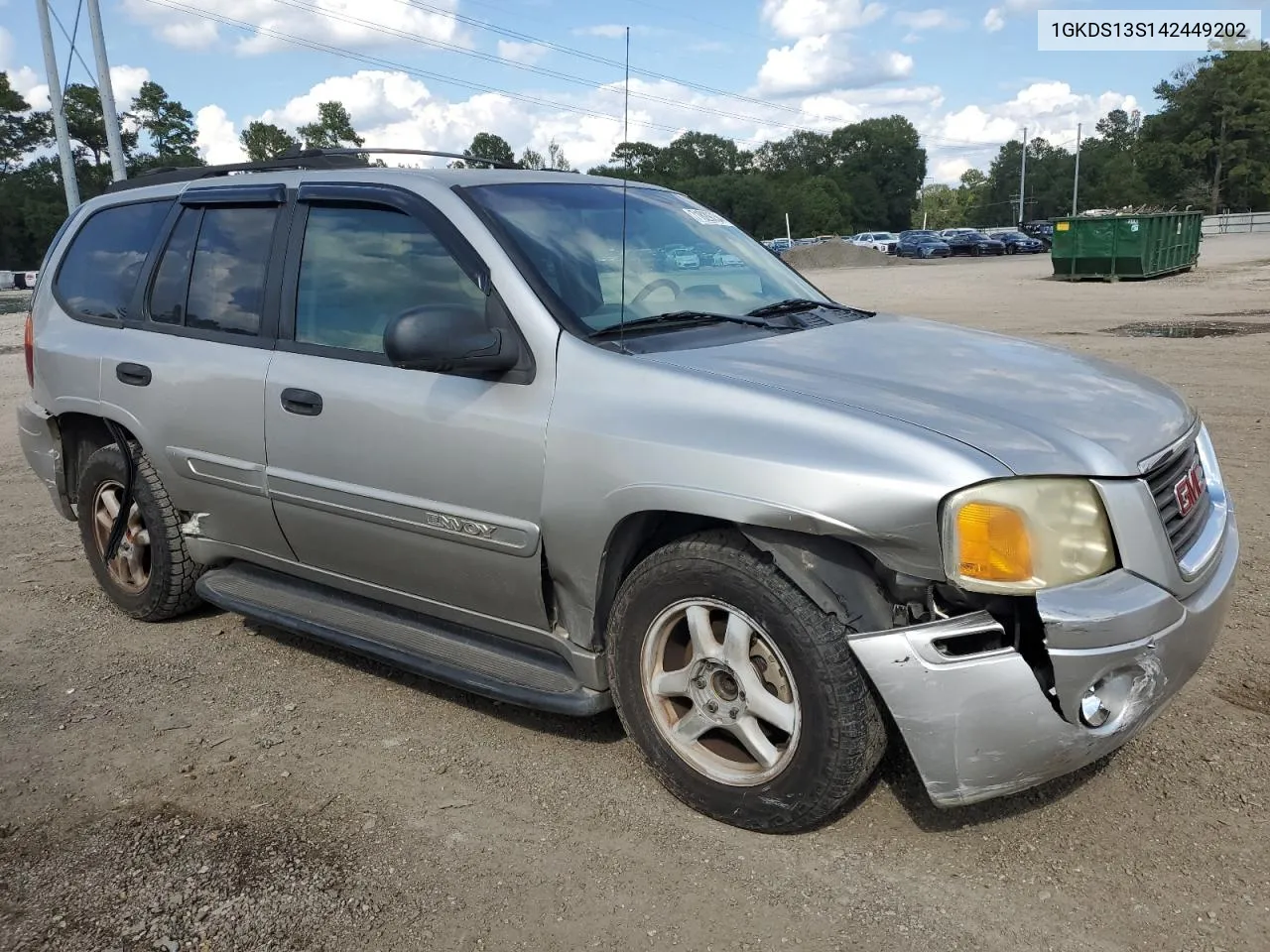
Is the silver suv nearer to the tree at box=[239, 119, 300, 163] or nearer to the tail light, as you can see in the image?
the tail light

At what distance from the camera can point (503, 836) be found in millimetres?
2961

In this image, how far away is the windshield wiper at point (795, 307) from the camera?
12.1 ft

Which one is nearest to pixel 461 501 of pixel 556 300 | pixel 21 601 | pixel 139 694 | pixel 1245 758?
pixel 556 300

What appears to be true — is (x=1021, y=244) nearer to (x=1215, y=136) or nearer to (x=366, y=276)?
(x=1215, y=136)

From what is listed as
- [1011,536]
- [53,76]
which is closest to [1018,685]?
[1011,536]

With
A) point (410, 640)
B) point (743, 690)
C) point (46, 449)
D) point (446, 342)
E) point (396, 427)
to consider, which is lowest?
point (410, 640)

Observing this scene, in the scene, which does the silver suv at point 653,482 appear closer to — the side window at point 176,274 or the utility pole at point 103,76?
the side window at point 176,274

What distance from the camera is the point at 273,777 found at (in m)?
3.34

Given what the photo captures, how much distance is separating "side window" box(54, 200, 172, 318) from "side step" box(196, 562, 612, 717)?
51.4 inches

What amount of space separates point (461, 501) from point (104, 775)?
57.9 inches

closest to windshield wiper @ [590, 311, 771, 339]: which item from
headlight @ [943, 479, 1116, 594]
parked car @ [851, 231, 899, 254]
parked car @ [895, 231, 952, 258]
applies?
headlight @ [943, 479, 1116, 594]

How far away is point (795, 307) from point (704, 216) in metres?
0.70

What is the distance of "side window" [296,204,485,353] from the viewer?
3.44 metres

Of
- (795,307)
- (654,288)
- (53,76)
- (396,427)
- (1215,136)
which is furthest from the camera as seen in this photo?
(1215,136)
